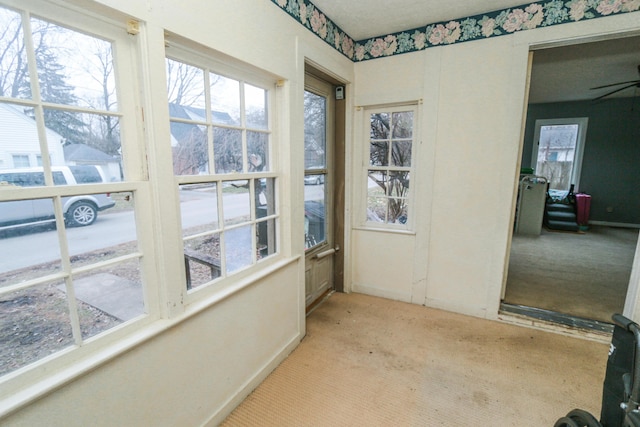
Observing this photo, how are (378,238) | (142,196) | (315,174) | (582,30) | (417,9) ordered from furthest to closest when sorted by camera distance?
(378,238) → (315,174) → (417,9) → (582,30) → (142,196)

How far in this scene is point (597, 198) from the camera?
21.0ft

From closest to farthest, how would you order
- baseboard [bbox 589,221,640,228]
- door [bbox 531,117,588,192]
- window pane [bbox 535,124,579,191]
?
baseboard [bbox 589,221,640,228] → door [bbox 531,117,588,192] → window pane [bbox 535,124,579,191]

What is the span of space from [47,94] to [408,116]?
2.66 metres

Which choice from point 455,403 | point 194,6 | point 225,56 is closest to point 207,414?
point 455,403

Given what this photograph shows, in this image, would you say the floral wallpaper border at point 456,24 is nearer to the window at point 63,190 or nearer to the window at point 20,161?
the window at point 63,190

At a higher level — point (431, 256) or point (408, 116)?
point (408, 116)

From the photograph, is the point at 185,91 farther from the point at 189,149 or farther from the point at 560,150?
the point at 560,150

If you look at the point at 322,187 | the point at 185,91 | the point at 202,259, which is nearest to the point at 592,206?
the point at 322,187

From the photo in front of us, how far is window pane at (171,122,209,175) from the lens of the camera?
139 cm

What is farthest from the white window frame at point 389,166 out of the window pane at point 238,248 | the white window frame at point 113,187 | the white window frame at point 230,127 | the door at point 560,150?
the door at point 560,150

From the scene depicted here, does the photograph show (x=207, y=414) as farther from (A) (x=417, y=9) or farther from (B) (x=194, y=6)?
(A) (x=417, y=9)

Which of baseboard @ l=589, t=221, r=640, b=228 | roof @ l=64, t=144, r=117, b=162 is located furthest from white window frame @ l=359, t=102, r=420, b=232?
baseboard @ l=589, t=221, r=640, b=228

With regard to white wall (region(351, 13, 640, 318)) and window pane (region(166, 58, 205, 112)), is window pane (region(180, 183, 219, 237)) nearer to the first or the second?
window pane (region(166, 58, 205, 112))

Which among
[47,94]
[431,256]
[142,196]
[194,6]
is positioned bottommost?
[431,256]
